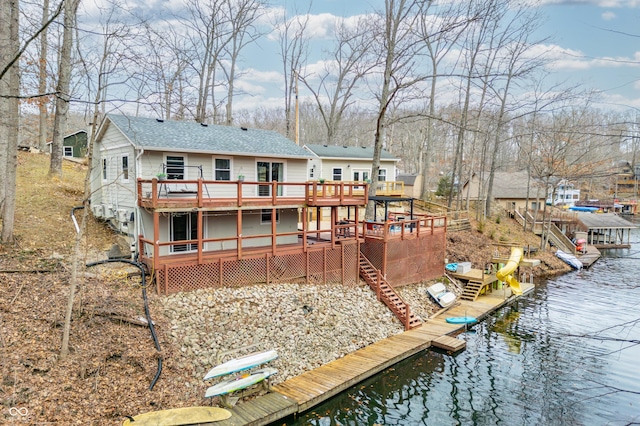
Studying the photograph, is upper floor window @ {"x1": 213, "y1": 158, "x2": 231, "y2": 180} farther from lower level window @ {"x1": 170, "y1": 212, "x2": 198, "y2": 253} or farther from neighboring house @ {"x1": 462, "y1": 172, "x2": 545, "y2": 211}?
neighboring house @ {"x1": 462, "y1": 172, "x2": 545, "y2": 211}

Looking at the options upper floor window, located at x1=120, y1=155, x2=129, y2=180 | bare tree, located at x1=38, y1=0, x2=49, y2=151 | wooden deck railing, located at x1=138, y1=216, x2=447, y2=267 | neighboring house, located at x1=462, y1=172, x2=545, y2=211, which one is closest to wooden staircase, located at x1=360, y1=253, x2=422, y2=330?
wooden deck railing, located at x1=138, y1=216, x2=447, y2=267

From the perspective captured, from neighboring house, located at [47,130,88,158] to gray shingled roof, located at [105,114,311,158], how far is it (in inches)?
679

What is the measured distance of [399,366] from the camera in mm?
13547

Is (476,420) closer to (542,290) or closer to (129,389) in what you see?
(129,389)

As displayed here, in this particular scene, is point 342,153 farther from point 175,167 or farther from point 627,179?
point 627,179

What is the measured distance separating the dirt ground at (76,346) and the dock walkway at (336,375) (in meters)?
1.61

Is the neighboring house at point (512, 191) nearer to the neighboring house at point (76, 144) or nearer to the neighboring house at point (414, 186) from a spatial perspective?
the neighboring house at point (414, 186)

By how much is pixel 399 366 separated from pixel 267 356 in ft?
17.3

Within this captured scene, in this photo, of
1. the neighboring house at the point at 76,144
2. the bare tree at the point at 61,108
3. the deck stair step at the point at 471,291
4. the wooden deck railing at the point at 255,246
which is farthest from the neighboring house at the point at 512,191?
the neighboring house at the point at 76,144

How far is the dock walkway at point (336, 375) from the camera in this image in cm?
974

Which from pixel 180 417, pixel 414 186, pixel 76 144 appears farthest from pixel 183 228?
pixel 414 186

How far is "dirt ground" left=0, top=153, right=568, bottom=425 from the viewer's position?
26.2ft

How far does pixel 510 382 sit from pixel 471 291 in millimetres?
8840

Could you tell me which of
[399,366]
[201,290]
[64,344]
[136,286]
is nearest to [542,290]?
[399,366]
